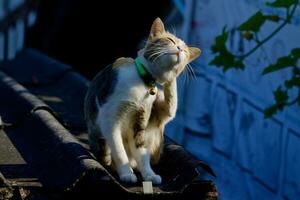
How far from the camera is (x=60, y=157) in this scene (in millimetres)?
3600

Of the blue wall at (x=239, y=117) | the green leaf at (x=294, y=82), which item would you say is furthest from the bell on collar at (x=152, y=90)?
the blue wall at (x=239, y=117)

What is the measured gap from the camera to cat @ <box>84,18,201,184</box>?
11.7 ft

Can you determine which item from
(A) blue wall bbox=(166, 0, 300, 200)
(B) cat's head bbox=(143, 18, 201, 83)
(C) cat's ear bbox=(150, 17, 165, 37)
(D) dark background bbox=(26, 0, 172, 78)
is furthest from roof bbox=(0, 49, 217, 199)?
(D) dark background bbox=(26, 0, 172, 78)

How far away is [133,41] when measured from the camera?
9641 mm

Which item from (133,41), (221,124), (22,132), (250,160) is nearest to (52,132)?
(22,132)

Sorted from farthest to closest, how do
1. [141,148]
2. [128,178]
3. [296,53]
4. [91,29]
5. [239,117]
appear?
[91,29]
[239,117]
[296,53]
[141,148]
[128,178]

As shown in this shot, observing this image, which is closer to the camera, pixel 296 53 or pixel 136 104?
pixel 136 104

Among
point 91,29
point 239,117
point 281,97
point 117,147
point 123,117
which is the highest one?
point 123,117

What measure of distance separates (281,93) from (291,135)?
633 millimetres

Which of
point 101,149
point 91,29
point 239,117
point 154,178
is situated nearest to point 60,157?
point 101,149

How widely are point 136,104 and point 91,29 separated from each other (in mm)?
6179

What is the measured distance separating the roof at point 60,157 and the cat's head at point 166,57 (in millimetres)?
413

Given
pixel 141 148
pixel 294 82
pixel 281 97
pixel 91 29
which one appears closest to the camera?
pixel 141 148

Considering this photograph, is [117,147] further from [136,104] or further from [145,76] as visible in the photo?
[145,76]
